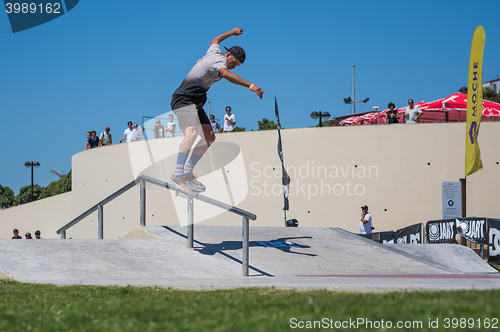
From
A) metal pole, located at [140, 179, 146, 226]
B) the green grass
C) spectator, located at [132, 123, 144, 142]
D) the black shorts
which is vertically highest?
spectator, located at [132, 123, 144, 142]

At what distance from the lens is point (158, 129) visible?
20.4 meters

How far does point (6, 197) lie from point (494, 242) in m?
89.5

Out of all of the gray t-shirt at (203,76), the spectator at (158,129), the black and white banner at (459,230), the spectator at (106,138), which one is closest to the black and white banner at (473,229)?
the black and white banner at (459,230)

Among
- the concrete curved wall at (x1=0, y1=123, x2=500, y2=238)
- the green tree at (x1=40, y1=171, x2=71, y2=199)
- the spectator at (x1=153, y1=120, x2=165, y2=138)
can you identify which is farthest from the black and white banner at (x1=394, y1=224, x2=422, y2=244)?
the green tree at (x1=40, y1=171, x2=71, y2=199)

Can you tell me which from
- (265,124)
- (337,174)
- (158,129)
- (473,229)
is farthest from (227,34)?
(265,124)

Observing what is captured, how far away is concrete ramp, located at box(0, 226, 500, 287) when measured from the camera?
20.5 feet

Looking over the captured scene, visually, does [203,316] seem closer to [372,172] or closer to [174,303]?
[174,303]

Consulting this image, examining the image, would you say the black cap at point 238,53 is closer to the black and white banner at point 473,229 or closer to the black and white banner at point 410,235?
the black and white banner at point 473,229

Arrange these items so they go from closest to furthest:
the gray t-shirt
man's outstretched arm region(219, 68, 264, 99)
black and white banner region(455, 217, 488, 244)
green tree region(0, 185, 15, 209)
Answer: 1. man's outstretched arm region(219, 68, 264, 99)
2. the gray t-shirt
3. black and white banner region(455, 217, 488, 244)
4. green tree region(0, 185, 15, 209)

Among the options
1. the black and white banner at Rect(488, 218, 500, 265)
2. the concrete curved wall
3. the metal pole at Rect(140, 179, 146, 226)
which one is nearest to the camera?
the metal pole at Rect(140, 179, 146, 226)

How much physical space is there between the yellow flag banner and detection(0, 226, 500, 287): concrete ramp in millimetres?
6635

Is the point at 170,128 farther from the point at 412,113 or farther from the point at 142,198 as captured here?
the point at 142,198

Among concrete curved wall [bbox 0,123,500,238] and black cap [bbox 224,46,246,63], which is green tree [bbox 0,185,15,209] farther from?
black cap [bbox 224,46,246,63]

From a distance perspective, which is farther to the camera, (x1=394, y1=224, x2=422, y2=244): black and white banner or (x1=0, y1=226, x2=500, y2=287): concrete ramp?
(x1=394, y1=224, x2=422, y2=244): black and white banner
